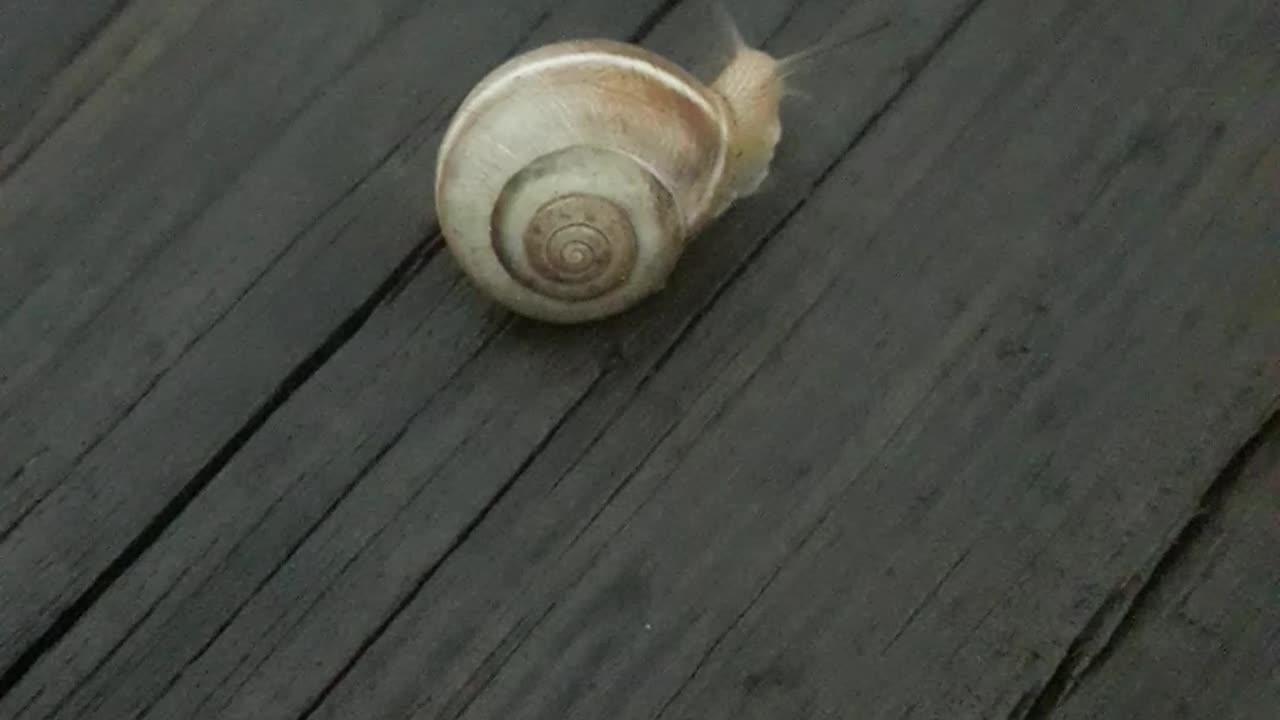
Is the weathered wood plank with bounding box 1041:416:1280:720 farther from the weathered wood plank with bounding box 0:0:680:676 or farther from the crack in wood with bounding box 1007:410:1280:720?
the weathered wood plank with bounding box 0:0:680:676

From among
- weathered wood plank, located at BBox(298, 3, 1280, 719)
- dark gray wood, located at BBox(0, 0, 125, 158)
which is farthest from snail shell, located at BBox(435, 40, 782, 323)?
dark gray wood, located at BBox(0, 0, 125, 158)

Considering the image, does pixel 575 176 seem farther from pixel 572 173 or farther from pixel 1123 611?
pixel 1123 611

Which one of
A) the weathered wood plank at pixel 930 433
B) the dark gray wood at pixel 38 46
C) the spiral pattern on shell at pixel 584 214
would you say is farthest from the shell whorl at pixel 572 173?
the dark gray wood at pixel 38 46

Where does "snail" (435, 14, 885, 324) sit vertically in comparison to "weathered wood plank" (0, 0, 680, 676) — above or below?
above

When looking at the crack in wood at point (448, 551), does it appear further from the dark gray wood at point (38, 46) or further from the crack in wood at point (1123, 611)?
the dark gray wood at point (38, 46)

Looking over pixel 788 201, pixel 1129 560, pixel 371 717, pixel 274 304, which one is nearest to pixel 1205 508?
pixel 1129 560

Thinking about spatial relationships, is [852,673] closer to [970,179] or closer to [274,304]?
[970,179]

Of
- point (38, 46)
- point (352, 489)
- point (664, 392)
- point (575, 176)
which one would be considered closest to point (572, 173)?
point (575, 176)
